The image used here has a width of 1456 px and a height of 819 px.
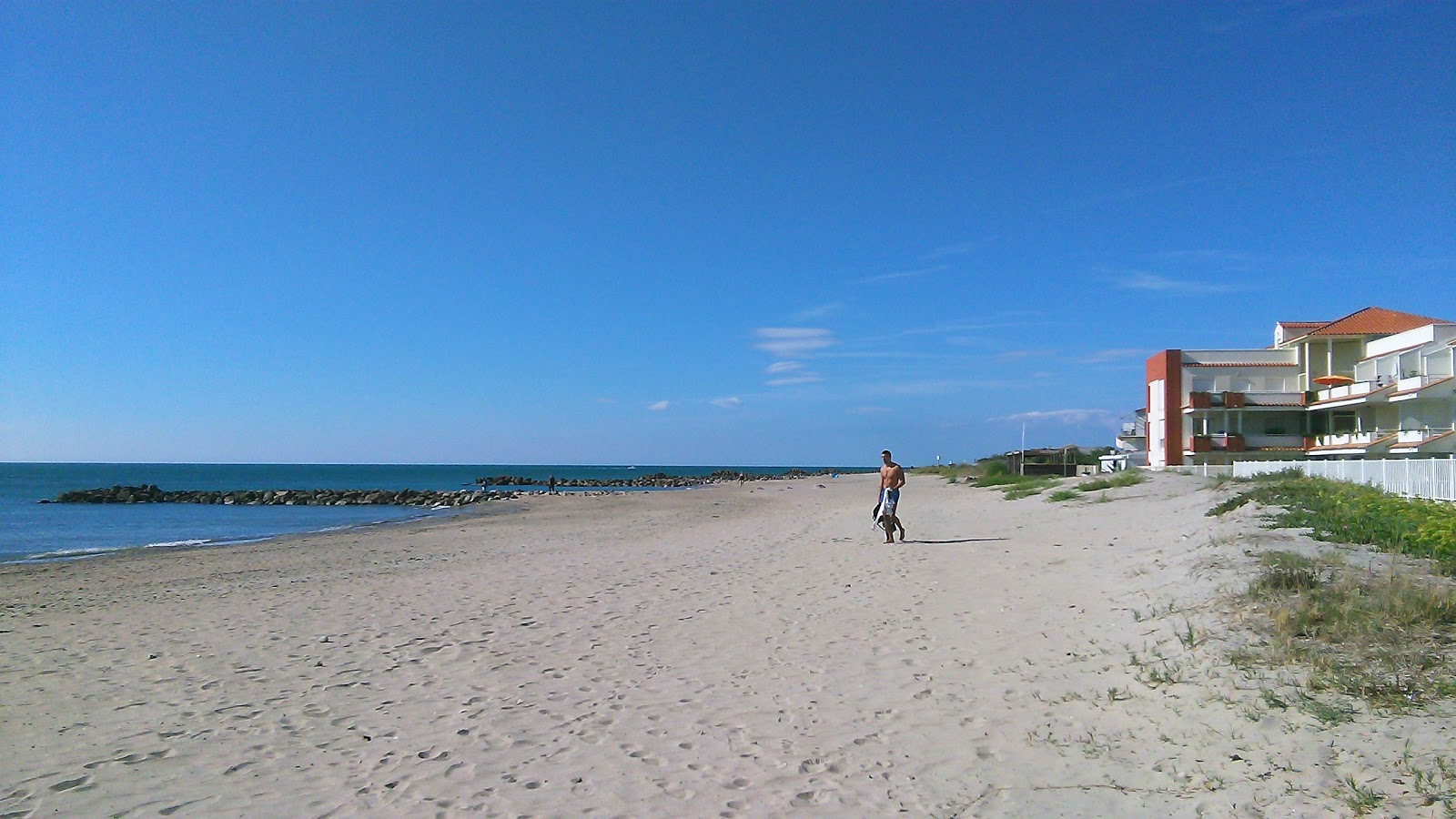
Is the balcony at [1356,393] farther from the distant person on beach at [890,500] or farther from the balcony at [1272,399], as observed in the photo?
the distant person on beach at [890,500]

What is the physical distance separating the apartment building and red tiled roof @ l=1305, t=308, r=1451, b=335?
42 millimetres

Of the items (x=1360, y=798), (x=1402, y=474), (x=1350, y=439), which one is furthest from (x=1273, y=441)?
(x=1360, y=798)

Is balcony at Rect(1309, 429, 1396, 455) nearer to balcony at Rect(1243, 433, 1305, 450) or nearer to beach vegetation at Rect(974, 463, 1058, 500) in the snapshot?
balcony at Rect(1243, 433, 1305, 450)

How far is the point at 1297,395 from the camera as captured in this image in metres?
41.2

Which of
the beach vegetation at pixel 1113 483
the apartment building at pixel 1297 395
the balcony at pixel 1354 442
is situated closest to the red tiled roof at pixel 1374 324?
the apartment building at pixel 1297 395

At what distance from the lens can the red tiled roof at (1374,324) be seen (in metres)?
40.3

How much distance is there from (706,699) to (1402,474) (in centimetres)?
1645

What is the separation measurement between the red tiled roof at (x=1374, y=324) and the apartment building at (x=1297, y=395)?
42 millimetres

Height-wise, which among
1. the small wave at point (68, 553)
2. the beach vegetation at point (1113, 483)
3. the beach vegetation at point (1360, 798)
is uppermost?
the beach vegetation at point (1113, 483)

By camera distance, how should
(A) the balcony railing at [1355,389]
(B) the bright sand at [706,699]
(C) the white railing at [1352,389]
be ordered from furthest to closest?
(C) the white railing at [1352,389]
(A) the balcony railing at [1355,389]
(B) the bright sand at [706,699]

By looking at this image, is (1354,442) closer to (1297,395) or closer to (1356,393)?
(1356,393)

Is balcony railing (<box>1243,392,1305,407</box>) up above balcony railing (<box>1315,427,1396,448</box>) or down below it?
above

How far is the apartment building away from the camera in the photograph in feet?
119

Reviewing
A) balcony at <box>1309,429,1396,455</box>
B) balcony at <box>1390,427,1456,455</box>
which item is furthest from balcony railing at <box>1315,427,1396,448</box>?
balcony at <box>1390,427,1456,455</box>
